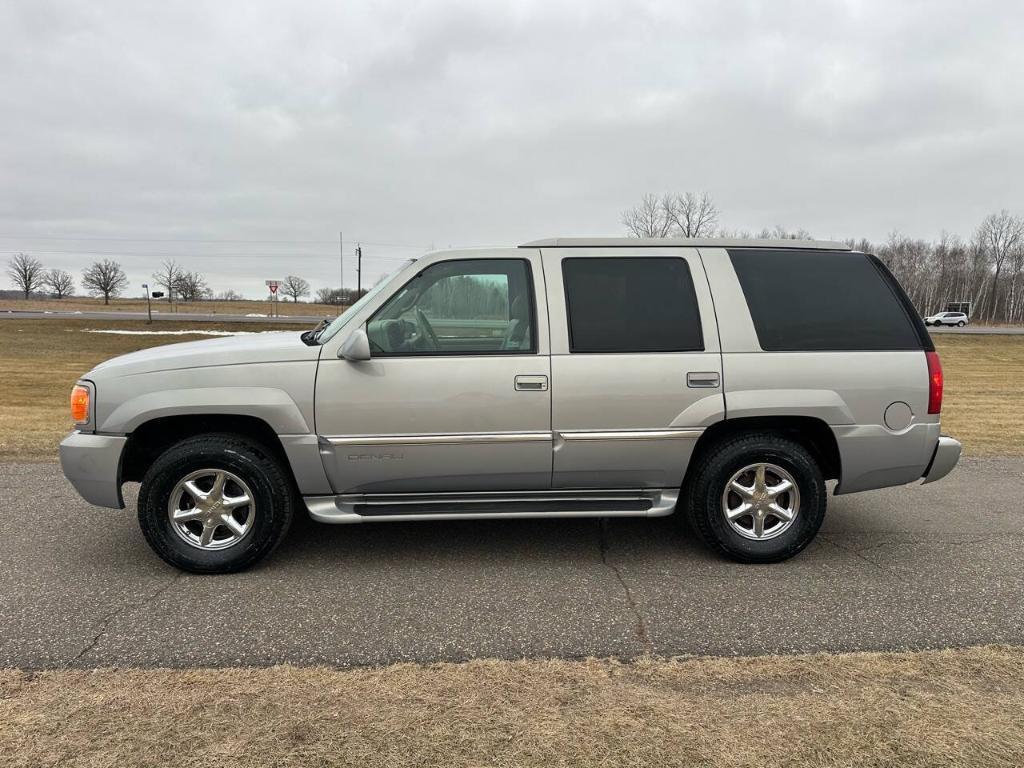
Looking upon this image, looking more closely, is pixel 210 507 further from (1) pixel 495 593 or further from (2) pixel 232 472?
(1) pixel 495 593

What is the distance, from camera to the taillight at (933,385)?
3984 mm

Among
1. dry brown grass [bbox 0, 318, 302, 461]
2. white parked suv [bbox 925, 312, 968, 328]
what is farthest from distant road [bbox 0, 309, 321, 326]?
white parked suv [bbox 925, 312, 968, 328]

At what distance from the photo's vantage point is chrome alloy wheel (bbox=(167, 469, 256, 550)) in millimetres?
3812

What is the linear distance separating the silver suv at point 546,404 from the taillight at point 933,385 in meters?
0.02

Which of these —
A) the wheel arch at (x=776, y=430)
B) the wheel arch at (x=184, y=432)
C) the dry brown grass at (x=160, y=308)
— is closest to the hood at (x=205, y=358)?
the wheel arch at (x=184, y=432)

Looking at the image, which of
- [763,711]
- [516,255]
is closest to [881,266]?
[516,255]

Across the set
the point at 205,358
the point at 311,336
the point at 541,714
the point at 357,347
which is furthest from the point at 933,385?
the point at 205,358

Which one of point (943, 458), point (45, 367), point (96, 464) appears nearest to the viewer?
point (96, 464)

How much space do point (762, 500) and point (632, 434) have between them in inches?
36.1

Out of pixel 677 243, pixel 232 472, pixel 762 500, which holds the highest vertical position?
pixel 677 243

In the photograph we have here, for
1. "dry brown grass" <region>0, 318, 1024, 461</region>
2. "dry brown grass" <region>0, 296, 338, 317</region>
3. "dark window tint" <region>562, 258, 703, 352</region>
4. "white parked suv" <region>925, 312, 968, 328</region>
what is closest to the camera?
"dark window tint" <region>562, 258, 703, 352</region>

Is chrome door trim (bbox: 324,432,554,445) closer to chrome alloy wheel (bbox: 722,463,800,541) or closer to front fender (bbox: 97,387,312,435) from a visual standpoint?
front fender (bbox: 97,387,312,435)

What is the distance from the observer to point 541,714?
98.1 inches

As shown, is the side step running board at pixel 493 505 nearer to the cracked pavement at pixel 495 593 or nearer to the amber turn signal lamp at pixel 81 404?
the cracked pavement at pixel 495 593
